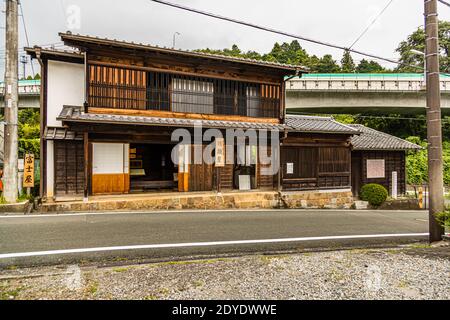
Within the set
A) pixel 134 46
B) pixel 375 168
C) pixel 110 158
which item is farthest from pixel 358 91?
pixel 110 158

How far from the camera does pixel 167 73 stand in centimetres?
1317

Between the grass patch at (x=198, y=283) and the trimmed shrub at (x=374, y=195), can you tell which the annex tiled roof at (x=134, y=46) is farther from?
the grass patch at (x=198, y=283)

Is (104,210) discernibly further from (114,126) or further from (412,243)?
(412,243)

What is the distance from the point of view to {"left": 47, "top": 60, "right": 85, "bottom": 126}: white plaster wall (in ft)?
39.8

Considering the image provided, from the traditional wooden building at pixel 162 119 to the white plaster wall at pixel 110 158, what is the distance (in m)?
0.04

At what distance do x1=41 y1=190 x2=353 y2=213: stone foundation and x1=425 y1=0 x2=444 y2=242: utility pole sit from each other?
738 cm

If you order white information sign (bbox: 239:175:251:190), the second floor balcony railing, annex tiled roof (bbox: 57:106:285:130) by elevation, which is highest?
the second floor balcony railing

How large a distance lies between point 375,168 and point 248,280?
1736cm

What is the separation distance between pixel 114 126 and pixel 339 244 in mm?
9247

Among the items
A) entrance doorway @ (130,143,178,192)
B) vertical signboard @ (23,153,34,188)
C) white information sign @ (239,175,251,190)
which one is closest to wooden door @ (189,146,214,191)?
white information sign @ (239,175,251,190)

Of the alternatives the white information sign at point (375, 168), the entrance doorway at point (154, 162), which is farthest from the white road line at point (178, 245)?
the entrance doorway at point (154, 162)

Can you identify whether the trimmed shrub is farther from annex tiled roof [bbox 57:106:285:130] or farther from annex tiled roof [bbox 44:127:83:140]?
annex tiled roof [bbox 44:127:83:140]

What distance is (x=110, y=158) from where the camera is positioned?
12422mm
